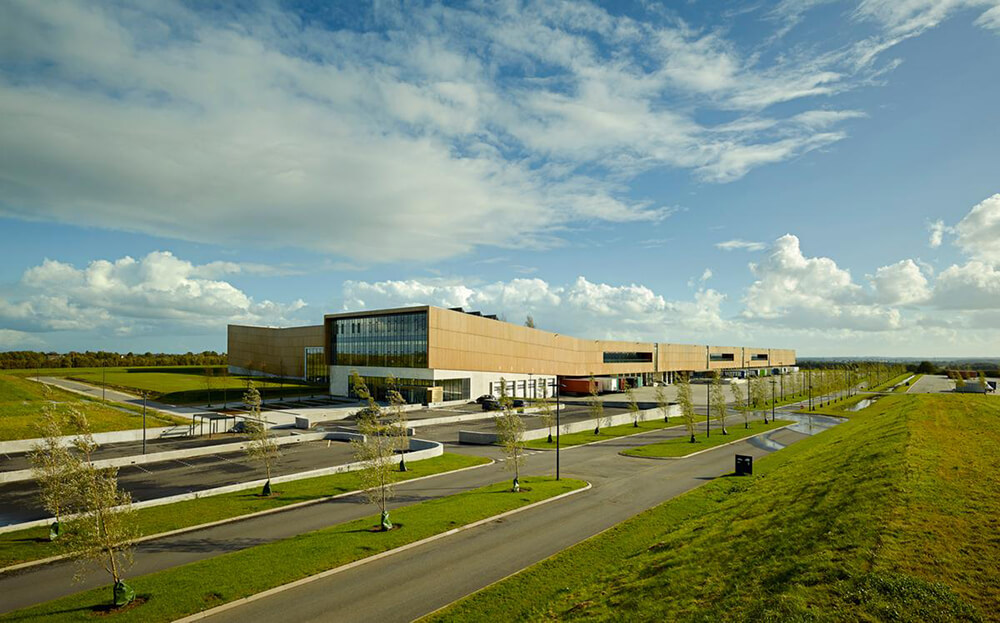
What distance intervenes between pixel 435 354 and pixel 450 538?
5486cm

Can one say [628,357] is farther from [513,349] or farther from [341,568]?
[341,568]

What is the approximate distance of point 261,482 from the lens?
32.1 metres

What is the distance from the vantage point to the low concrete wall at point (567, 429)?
48844 mm

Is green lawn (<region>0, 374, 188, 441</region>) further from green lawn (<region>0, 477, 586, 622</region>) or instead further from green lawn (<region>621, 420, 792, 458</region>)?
green lawn (<region>621, 420, 792, 458</region>)

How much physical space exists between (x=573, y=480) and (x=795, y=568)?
66.1 ft

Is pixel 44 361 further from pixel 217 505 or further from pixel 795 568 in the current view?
pixel 795 568

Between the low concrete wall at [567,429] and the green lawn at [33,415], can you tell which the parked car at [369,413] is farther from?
the green lawn at [33,415]

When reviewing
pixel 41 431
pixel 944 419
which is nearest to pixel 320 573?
pixel 41 431

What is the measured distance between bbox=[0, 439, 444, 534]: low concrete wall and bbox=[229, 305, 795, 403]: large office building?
57.0 ft

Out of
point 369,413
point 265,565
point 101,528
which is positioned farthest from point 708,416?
point 101,528

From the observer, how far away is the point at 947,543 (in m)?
13.5

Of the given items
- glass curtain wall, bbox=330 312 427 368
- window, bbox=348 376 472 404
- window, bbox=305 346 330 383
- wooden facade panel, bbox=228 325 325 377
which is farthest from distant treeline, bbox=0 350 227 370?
window, bbox=348 376 472 404

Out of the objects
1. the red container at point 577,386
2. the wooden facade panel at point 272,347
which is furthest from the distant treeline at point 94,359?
the red container at point 577,386

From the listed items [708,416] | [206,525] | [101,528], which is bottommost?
[206,525]
